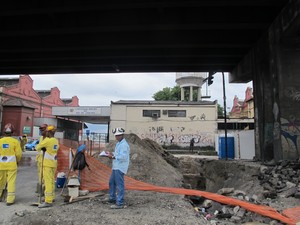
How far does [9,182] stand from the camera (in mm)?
7223

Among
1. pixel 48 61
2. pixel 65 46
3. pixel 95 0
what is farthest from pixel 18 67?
pixel 95 0

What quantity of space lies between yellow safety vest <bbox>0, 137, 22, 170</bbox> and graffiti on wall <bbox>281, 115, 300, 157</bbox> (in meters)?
10.0

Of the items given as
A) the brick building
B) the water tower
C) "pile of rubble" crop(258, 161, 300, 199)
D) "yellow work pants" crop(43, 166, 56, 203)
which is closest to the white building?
the water tower

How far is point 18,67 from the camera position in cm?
2155

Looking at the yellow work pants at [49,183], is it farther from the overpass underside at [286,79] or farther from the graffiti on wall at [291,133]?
the graffiti on wall at [291,133]

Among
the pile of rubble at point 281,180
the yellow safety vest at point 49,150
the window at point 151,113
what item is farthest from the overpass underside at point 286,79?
the window at point 151,113

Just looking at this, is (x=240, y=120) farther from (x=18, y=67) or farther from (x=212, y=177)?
(x=18, y=67)

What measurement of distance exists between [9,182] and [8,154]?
68 centimetres

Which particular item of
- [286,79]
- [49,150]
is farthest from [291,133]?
[49,150]

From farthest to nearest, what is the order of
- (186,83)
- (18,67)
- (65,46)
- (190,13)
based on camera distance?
(186,83) → (18,67) → (65,46) → (190,13)

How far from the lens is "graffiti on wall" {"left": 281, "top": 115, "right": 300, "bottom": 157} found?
12.0 metres

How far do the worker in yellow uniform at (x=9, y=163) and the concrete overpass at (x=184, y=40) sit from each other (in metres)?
6.82

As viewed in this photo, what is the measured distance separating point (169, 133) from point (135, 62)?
800 inches

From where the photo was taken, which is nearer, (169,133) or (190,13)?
(190,13)
